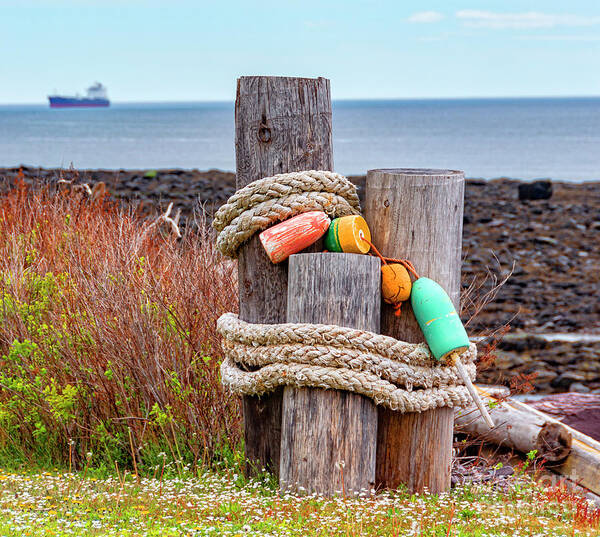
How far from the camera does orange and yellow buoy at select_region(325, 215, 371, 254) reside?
387 centimetres

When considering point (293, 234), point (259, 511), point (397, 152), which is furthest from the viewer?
point (397, 152)

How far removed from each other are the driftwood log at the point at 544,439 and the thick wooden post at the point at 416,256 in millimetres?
909

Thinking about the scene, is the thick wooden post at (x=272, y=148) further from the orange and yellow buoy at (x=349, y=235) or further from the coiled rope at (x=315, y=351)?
the orange and yellow buoy at (x=349, y=235)

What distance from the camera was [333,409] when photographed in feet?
12.4

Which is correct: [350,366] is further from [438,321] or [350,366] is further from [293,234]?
[293,234]

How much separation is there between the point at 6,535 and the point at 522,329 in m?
8.89

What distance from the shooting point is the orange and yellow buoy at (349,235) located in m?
3.87

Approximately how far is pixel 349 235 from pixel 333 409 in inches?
33.5

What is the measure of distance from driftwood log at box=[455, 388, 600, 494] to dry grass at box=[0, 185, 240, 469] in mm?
1619

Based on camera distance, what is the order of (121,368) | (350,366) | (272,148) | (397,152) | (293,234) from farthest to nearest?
1. (397,152)
2. (121,368)
3. (272,148)
4. (293,234)
5. (350,366)

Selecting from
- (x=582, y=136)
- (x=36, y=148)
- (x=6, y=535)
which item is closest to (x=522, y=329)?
(x=6, y=535)

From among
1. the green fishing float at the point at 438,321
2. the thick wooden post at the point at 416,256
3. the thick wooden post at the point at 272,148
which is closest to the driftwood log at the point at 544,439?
the thick wooden post at the point at 416,256

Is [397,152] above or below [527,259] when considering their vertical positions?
above

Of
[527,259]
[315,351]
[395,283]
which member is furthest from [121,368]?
[527,259]
